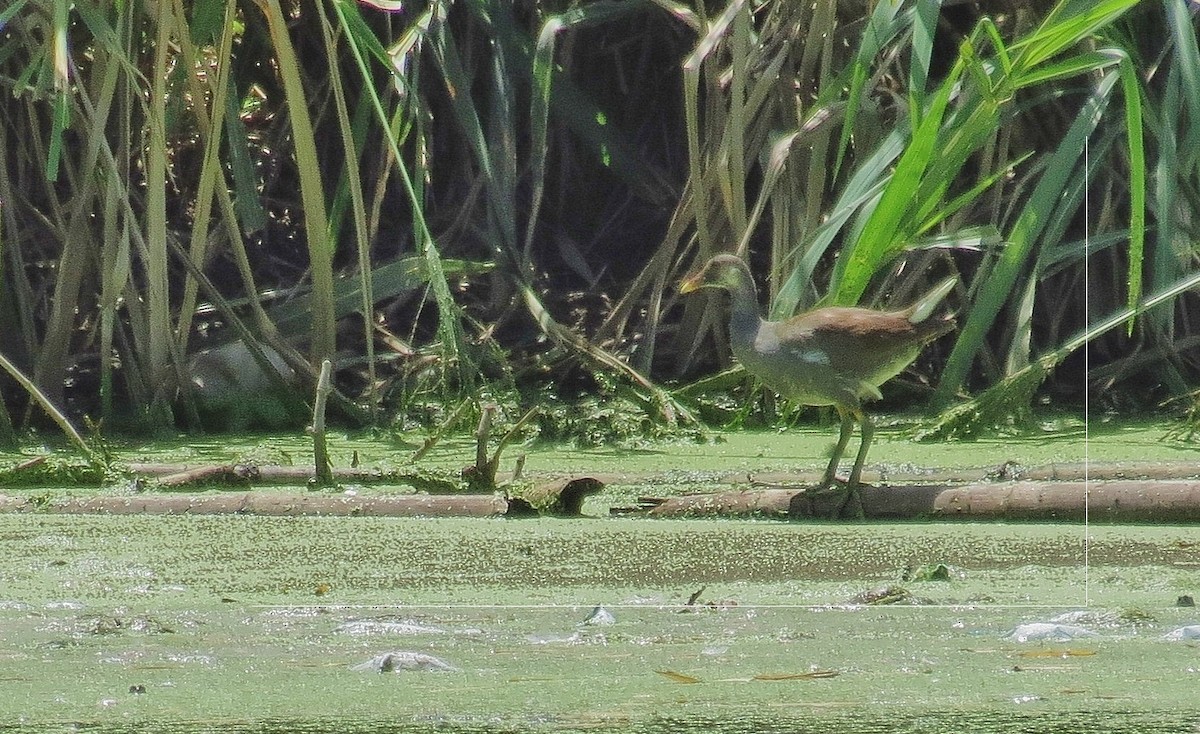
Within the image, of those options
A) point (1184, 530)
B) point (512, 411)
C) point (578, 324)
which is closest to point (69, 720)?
point (1184, 530)

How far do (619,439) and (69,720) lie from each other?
3.00 meters

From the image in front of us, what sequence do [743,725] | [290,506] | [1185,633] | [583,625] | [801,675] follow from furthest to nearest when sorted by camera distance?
[290,506]
[583,625]
[1185,633]
[801,675]
[743,725]

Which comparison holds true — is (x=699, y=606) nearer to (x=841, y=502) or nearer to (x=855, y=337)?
(x=841, y=502)

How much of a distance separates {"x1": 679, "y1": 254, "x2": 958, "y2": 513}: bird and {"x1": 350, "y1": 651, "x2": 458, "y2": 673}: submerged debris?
2042 millimetres

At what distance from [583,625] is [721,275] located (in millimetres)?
2381

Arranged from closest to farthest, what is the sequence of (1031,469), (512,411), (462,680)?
(462,680)
(1031,469)
(512,411)

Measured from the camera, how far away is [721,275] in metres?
5.14

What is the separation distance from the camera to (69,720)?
7.66 ft

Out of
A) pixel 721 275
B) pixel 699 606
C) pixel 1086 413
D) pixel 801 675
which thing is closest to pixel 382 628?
pixel 699 606

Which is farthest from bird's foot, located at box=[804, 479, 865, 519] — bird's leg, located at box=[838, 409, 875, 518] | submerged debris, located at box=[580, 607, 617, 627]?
submerged debris, located at box=[580, 607, 617, 627]

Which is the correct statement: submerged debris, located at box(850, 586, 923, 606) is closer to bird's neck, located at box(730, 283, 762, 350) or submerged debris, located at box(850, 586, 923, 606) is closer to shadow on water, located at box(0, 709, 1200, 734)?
shadow on water, located at box(0, 709, 1200, 734)

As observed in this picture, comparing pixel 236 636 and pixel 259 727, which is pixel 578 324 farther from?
pixel 259 727

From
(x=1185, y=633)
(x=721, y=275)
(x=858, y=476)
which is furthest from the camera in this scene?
(x=721, y=275)

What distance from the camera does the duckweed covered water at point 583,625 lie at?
2395 millimetres
